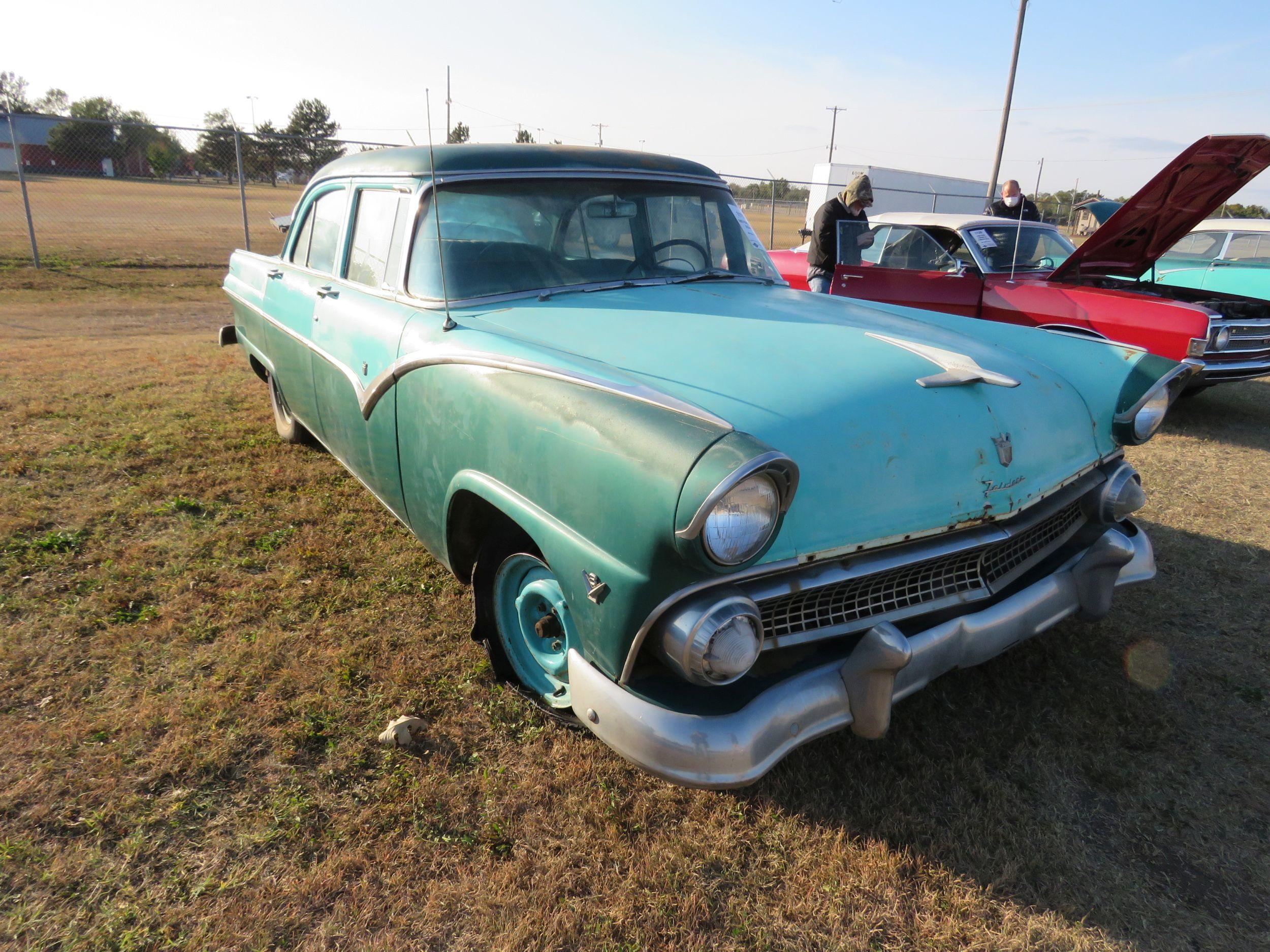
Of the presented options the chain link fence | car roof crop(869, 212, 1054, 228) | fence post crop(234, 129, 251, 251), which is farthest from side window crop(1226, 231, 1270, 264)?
fence post crop(234, 129, 251, 251)

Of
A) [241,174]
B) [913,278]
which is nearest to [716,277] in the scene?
Result: [913,278]

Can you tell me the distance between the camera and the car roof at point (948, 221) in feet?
21.7

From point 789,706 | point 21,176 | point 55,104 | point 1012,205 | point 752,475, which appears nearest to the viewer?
point 752,475

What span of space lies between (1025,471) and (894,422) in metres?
0.47

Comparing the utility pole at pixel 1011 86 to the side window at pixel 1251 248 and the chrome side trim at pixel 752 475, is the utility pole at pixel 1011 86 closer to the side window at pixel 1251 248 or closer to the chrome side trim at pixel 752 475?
the side window at pixel 1251 248

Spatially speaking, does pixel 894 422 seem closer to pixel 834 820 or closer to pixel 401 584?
pixel 834 820

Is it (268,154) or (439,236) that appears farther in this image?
(268,154)

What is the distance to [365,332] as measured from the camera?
2.90 m

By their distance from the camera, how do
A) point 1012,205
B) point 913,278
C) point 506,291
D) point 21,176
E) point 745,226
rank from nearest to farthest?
point 506,291 → point 745,226 → point 913,278 → point 1012,205 → point 21,176

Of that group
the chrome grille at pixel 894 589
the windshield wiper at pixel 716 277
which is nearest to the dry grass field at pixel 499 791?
the chrome grille at pixel 894 589

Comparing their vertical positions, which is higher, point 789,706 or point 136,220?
point 136,220

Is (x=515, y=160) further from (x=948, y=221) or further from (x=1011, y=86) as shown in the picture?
(x=1011, y=86)

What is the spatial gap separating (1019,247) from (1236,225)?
11.6 ft

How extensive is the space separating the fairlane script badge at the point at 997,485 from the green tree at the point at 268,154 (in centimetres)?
1299
